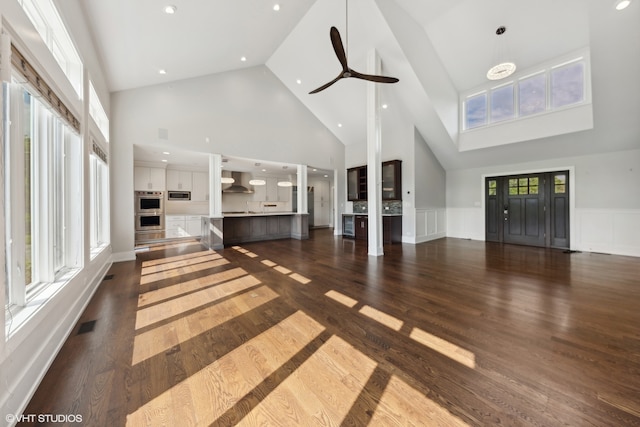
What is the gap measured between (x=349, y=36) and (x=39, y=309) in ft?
21.1

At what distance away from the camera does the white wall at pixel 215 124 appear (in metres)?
4.88

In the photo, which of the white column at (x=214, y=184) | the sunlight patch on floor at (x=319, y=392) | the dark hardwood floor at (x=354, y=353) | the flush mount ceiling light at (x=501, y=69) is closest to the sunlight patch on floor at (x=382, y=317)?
the dark hardwood floor at (x=354, y=353)

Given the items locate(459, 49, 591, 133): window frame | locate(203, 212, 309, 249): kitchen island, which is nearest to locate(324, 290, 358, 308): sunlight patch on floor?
locate(203, 212, 309, 249): kitchen island

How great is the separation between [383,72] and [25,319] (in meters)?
6.73

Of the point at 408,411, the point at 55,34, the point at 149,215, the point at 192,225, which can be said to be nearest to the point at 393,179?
the point at 408,411

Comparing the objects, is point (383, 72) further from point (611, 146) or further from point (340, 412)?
point (340, 412)

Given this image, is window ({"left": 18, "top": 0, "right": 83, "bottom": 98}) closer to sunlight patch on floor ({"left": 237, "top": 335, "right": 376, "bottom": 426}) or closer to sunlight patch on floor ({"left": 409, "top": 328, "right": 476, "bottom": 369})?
sunlight patch on floor ({"left": 237, "top": 335, "right": 376, "bottom": 426})

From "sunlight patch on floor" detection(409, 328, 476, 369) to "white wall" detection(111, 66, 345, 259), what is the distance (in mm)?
5700

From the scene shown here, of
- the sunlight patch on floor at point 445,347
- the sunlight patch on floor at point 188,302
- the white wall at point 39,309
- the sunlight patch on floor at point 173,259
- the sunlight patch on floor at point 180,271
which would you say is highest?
the white wall at point 39,309

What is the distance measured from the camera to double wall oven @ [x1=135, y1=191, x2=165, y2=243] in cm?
704

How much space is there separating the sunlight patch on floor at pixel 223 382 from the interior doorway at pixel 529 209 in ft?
23.5

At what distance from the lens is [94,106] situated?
3838mm

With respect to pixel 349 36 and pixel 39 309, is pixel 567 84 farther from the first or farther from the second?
pixel 39 309

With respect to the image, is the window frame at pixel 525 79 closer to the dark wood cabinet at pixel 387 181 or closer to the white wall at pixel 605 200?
the white wall at pixel 605 200
